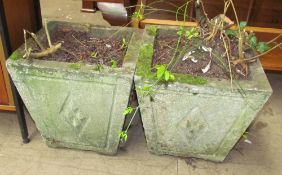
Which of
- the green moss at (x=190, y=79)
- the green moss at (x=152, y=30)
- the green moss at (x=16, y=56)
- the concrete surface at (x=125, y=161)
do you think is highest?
the green moss at (x=152, y=30)

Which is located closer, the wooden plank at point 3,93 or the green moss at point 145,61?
the green moss at point 145,61

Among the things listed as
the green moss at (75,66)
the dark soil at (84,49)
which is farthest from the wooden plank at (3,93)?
the green moss at (75,66)

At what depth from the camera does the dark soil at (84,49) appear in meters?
1.32

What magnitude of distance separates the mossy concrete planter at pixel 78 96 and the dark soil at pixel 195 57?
0.12 metres

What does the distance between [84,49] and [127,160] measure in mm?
581

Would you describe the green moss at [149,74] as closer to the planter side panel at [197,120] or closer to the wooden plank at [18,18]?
the planter side panel at [197,120]

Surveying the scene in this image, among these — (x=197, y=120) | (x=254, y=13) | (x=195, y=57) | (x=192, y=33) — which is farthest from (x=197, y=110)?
(x=254, y=13)

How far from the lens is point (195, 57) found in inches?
52.6

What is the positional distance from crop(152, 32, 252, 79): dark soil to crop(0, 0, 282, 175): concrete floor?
0.50 m

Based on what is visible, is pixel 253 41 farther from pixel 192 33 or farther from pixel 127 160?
pixel 127 160

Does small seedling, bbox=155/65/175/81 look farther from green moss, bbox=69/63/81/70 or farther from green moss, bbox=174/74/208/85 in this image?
green moss, bbox=69/63/81/70

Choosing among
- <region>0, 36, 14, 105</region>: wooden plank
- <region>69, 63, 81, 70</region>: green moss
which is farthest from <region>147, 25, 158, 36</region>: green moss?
<region>0, 36, 14, 105</region>: wooden plank

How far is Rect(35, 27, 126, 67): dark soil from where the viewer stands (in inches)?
52.1

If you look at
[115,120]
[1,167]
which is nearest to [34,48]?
[115,120]
